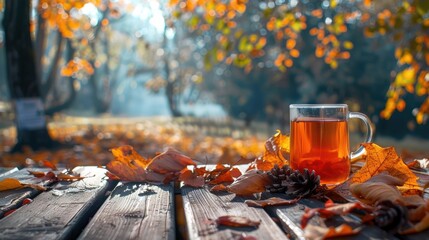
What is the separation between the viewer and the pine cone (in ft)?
5.35

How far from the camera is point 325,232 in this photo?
1.11 m

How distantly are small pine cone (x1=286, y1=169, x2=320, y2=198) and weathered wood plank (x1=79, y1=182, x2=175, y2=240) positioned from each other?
0.40m

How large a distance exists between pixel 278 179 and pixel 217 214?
1.32ft

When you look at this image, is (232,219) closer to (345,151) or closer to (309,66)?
(345,151)

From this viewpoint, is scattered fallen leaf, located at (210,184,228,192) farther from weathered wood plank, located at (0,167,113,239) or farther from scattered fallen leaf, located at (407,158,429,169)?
scattered fallen leaf, located at (407,158,429,169)

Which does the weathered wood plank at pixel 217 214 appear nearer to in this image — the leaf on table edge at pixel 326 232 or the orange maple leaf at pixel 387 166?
the leaf on table edge at pixel 326 232

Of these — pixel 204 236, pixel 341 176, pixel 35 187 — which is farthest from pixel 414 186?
pixel 35 187

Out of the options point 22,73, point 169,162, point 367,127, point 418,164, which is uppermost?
point 22,73

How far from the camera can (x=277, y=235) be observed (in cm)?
118

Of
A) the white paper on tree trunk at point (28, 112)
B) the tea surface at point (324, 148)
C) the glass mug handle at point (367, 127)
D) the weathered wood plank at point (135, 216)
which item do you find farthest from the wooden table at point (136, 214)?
the white paper on tree trunk at point (28, 112)

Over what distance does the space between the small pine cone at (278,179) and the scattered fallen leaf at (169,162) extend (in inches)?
15.2

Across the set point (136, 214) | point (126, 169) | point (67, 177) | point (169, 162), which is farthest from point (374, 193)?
point (67, 177)

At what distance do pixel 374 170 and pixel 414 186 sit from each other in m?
0.14

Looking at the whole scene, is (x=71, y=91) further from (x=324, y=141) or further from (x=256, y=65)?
(x=324, y=141)
